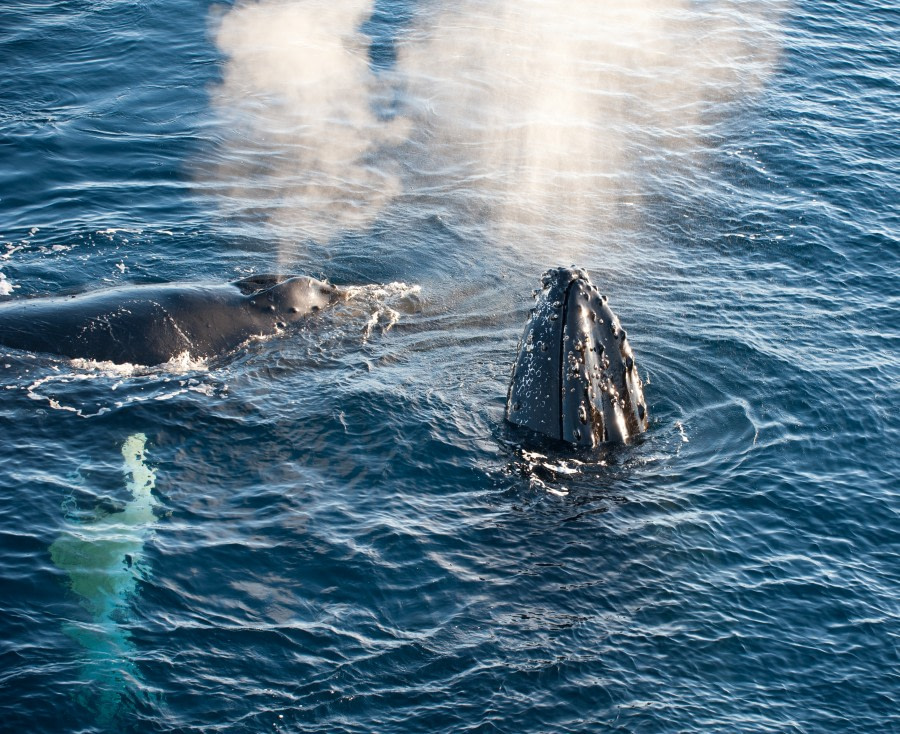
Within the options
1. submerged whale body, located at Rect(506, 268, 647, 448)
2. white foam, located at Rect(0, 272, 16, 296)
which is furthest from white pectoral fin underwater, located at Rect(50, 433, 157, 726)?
white foam, located at Rect(0, 272, 16, 296)

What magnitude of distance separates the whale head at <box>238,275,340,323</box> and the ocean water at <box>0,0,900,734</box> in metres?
0.45

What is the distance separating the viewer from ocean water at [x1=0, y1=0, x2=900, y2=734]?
12.4m

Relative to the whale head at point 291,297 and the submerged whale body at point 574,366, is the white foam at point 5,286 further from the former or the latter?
the submerged whale body at point 574,366

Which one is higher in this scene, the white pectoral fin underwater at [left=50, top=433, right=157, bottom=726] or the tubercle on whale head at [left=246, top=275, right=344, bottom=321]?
the tubercle on whale head at [left=246, top=275, right=344, bottom=321]

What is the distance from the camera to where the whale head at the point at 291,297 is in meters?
19.3

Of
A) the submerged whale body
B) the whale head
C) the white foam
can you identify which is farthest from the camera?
the white foam

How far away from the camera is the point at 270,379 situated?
700 inches

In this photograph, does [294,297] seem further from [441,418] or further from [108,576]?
[108,576]

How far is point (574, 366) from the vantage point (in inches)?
594

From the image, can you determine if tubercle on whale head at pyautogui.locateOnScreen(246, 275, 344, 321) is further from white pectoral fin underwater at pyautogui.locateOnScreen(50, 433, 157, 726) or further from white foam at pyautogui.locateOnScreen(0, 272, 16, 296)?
white foam at pyautogui.locateOnScreen(0, 272, 16, 296)

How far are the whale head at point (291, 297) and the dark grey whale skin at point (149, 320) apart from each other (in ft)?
0.07

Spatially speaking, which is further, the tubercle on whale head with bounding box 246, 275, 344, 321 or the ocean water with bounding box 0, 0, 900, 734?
the tubercle on whale head with bounding box 246, 275, 344, 321

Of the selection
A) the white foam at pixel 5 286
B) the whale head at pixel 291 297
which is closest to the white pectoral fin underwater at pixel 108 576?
the whale head at pixel 291 297

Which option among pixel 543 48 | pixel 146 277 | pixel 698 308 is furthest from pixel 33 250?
pixel 543 48
